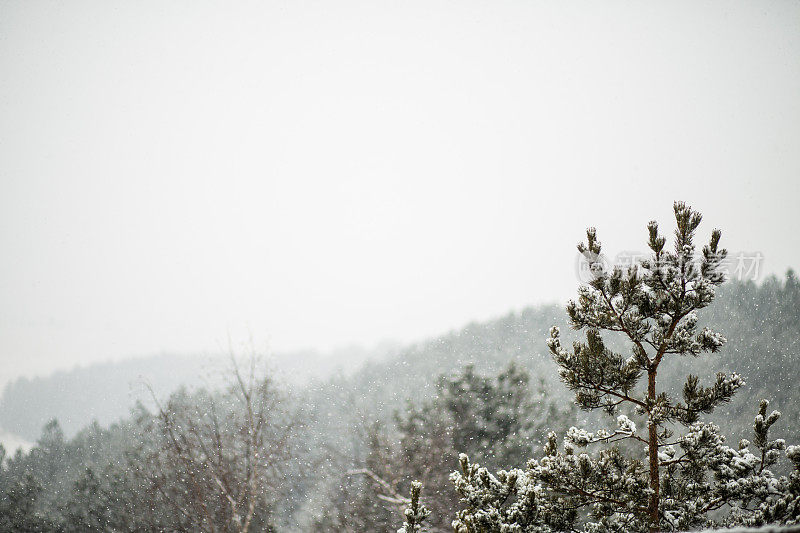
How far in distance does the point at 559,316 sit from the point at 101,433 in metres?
→ 49.1

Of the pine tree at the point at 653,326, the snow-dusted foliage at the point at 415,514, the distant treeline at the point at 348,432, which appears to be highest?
the pine tree at the point at 653,326

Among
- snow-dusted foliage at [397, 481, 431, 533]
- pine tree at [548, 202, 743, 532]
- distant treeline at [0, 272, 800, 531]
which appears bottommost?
distant treeline at [0, 272, 800, 531]

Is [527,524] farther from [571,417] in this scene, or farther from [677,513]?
[571,417]

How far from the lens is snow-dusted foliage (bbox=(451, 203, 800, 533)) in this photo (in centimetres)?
461

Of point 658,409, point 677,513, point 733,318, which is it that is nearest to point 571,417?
point 677,513

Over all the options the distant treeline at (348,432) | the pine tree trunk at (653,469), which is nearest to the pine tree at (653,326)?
the pine tree trunk at (653,469)

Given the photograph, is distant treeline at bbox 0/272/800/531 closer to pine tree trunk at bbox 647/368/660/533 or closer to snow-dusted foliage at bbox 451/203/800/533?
snow-dusted foliage at bbox 451/203/800/533

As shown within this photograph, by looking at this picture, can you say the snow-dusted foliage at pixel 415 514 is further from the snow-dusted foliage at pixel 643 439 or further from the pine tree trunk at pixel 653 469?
the pine tree trunk at pixel 653 469

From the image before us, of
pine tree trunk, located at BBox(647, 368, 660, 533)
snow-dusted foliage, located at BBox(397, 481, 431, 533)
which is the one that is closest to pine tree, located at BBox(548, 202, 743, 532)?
pine tree trunk, located at BBox(647, 368, 660, 533)

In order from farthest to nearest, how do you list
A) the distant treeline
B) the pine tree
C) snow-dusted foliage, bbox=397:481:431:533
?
1. the distant treeline
2. snow-dusted foliage, bbox=397:481:431:533
3. the pine tree

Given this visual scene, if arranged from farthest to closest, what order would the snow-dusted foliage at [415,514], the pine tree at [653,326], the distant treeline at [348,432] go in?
the distant treeline at [348,432]
the snow-dusted foliage at [415,514]
the pine tree at [653,326]

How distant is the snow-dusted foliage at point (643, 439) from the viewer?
182 inches

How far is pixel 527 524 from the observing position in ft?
15.7

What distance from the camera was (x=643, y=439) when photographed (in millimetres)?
4723
